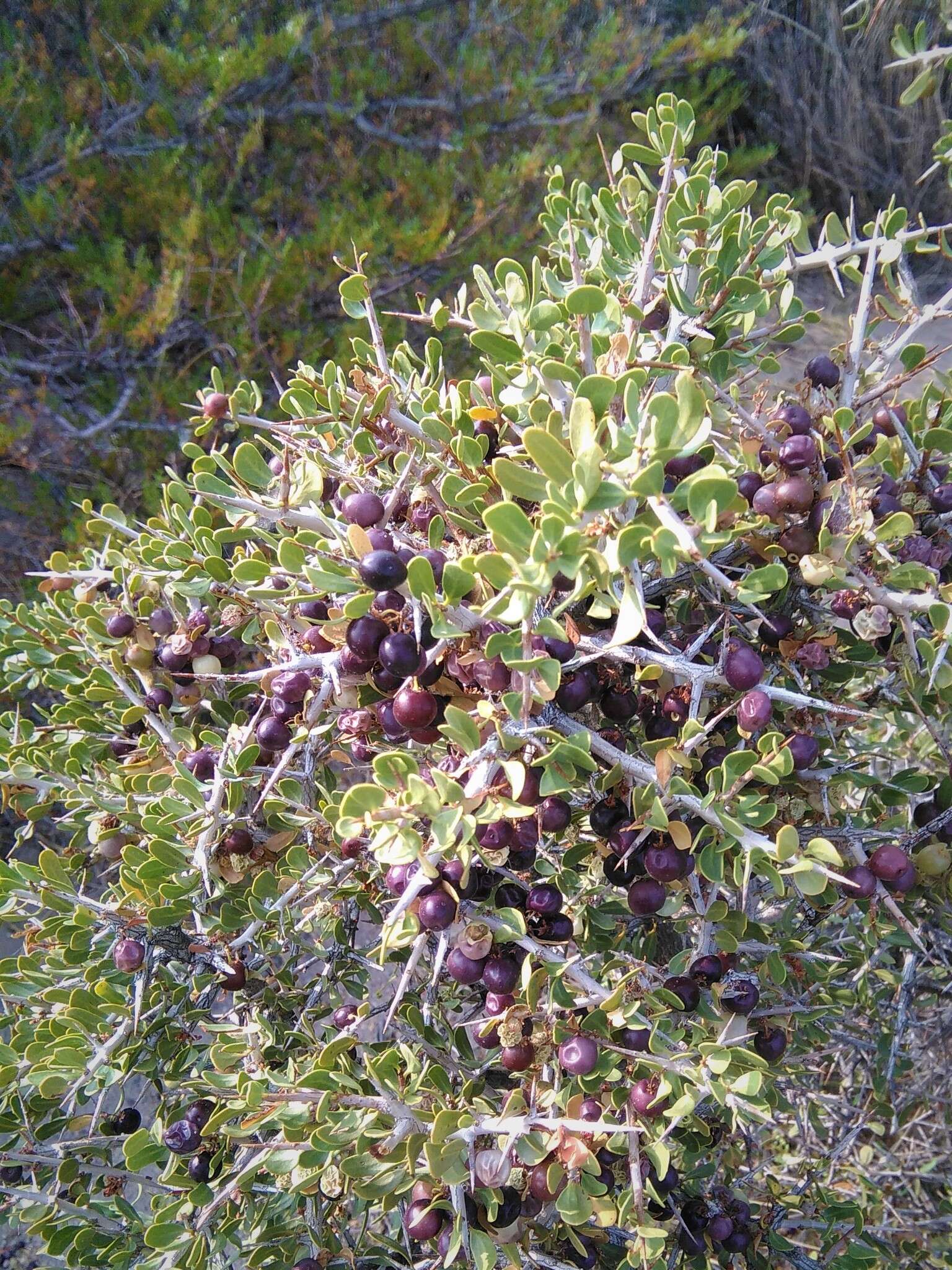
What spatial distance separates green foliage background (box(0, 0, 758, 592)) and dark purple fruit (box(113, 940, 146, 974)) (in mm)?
2289

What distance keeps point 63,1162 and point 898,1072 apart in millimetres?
1349

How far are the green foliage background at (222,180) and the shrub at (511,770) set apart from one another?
223 cm

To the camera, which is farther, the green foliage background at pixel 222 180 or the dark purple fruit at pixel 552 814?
the green foliage background at pixel 222 180

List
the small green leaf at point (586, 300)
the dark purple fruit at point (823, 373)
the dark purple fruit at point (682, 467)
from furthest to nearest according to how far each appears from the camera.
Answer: the dark purple fruit at point (823, 373), the dark purple fruit at point (682, 467), the small green leaf at point (586, 300)

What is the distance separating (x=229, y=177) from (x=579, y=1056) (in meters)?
3.98

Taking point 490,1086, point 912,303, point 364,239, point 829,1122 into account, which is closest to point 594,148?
point 364,239

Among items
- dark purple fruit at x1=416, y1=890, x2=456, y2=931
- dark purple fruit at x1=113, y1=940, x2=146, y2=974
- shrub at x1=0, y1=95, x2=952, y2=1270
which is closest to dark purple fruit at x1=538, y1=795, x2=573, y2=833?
shrub at x1=0, y1=95, x2=952, y2=1270

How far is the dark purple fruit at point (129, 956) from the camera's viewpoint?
97 centimetres

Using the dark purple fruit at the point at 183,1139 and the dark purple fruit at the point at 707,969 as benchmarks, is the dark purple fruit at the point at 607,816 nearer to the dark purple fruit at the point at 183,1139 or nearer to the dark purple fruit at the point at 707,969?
the dark purple fruit at the point at 707,969

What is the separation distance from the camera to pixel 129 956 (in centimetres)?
98

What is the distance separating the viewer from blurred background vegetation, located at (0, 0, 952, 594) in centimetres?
321

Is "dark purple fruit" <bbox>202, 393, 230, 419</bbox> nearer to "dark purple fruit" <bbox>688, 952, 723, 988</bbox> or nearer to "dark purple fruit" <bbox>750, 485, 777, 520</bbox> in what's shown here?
"dark purple fruit" <bbox>750, 485, 777, 520</bbox>

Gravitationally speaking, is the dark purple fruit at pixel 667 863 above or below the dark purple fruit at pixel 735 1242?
above

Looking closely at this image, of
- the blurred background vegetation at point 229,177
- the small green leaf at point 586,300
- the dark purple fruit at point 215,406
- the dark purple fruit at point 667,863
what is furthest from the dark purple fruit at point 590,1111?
the blurred background vegetation at point 229,177
